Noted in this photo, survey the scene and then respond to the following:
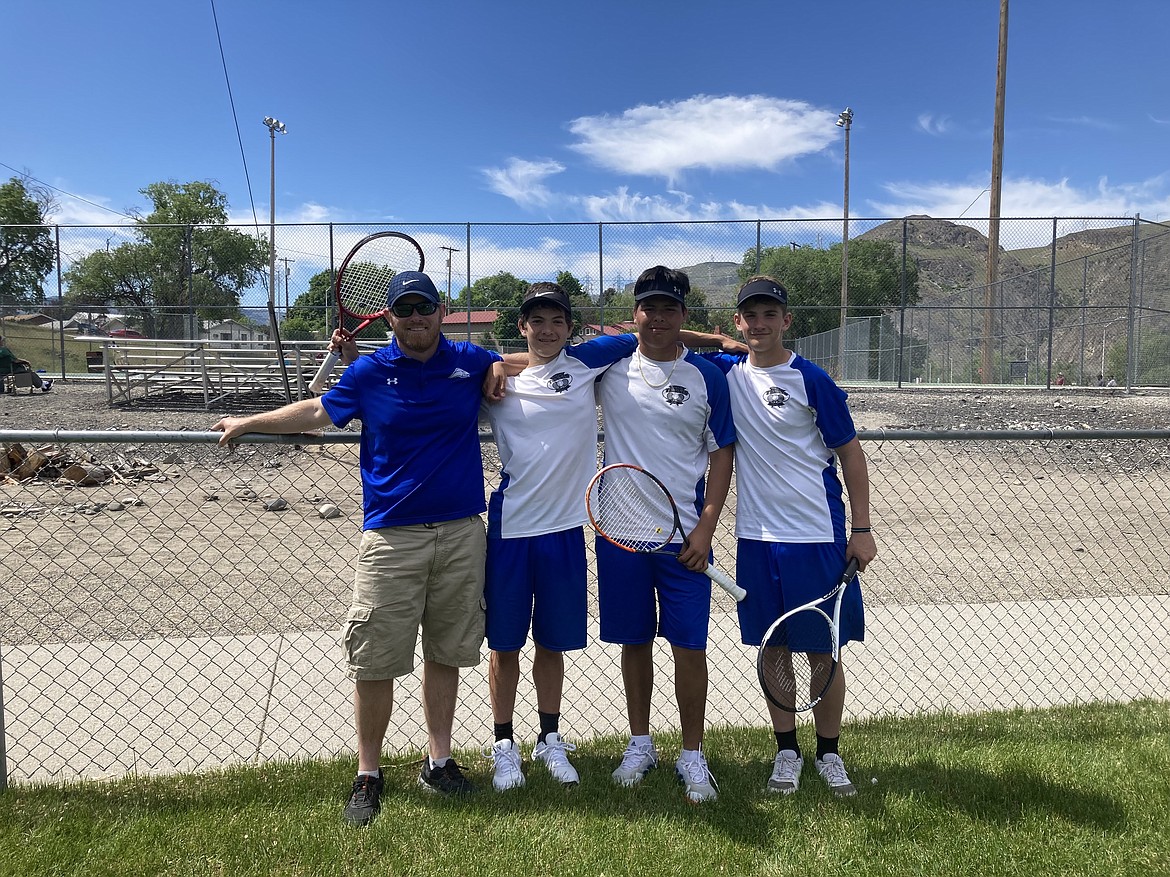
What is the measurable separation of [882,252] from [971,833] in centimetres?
2422

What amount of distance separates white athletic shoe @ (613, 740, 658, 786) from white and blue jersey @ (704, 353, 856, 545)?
39.1 inches

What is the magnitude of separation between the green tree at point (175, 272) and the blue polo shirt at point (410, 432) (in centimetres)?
1499

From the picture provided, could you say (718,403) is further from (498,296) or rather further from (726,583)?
(498,296)

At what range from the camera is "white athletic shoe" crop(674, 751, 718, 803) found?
3.12 m

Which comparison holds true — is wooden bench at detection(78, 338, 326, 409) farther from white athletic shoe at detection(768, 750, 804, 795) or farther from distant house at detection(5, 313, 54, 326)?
white athletic shoe at detection(768, 750, 804, 795)

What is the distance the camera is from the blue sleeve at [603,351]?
3.30 meters

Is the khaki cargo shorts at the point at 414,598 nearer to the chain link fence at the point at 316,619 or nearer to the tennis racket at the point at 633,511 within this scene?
the tennis racket at the point at 633,511

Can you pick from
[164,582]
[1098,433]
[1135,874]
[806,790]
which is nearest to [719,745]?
[806,790]

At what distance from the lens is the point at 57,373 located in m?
24.3

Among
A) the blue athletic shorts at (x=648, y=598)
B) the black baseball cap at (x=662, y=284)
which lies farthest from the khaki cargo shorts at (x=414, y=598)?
the black baseball cap at (x=662, y=284)

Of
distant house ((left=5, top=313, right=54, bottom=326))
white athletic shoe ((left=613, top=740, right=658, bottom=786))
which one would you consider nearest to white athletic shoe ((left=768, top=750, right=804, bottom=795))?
white athletic shoe ((left=613, top=740, right=658, bottom=786))

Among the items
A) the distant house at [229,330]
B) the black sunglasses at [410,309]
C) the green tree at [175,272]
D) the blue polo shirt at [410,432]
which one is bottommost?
the blue polo shirt at [410,432]

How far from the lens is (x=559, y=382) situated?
322 centimetres

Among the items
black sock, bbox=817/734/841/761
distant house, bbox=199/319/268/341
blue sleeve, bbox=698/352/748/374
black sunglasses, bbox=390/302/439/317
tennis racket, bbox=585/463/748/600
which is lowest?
black sock, bbox=817/734/841/761
